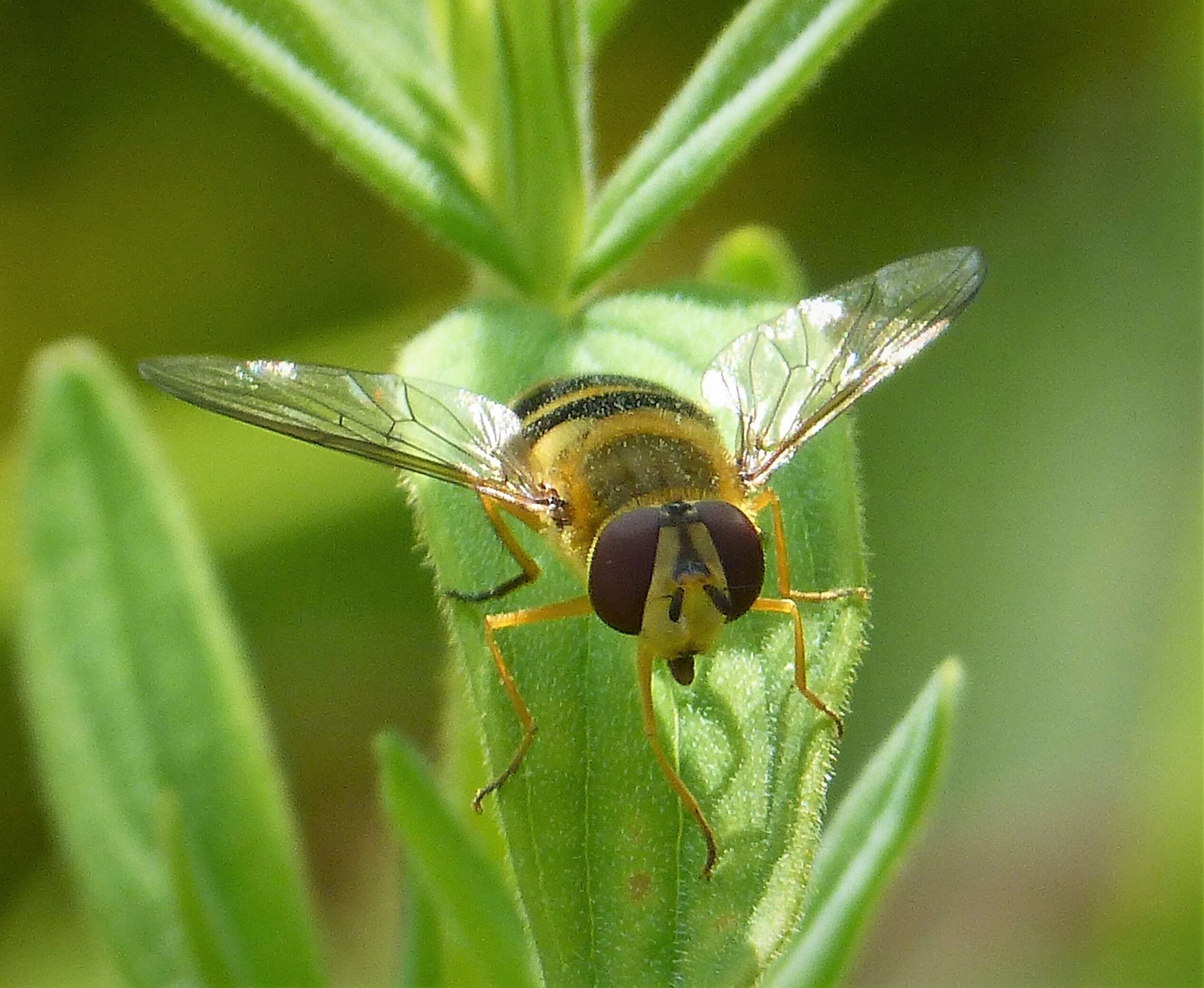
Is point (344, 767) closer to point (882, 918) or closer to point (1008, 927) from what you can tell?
point (882, 918)

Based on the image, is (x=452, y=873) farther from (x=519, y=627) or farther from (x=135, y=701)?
(x=135, y=701)

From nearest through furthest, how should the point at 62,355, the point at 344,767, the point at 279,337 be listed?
the point at 62,355, the point at 344,767, the point at 279,337

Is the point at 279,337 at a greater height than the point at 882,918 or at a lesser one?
greater

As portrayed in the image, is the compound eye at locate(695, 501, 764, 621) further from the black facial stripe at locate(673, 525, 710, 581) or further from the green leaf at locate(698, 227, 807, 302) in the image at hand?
the green leaf at locate(698, 227, 807, 302)

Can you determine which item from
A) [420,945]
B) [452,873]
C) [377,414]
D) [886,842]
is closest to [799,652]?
[886,842]

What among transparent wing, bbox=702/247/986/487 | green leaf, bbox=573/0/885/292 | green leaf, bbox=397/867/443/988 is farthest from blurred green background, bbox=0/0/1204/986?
green leaf, bbox=573/0/885/292

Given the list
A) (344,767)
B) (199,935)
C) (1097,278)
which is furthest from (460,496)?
(1097,278)
